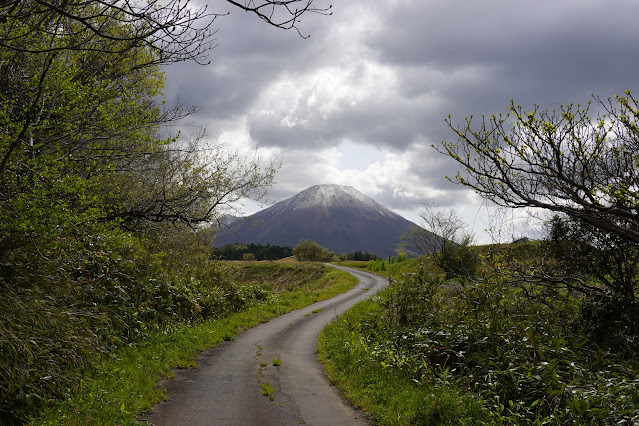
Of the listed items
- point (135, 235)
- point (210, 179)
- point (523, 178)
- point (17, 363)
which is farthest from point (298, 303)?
point (17, 363)

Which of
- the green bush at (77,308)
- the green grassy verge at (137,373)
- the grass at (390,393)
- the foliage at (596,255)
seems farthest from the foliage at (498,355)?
the green bush at (77,308)

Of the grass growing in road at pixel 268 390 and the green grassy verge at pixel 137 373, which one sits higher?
the green grassy verge at pixel 137 373

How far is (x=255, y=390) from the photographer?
9.28m

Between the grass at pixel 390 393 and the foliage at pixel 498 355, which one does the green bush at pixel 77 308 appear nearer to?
the grass at pixel 390 393

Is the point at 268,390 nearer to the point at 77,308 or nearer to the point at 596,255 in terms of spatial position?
the point at 77,308

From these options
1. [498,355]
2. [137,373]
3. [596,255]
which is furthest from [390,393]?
[596,255]

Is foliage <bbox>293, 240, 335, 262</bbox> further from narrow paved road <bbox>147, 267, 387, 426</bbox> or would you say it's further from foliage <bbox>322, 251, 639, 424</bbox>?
foliage <bbox>322, 251, 639, 424</bbox>

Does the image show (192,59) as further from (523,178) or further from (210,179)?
(210,179)

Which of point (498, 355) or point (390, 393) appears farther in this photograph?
point (498, 355)

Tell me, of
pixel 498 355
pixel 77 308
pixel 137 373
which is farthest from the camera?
pixel 77 308

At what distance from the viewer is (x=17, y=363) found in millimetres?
6430

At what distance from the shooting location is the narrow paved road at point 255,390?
764 centimetres

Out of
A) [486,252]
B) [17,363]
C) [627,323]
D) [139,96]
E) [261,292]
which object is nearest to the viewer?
[17,363]

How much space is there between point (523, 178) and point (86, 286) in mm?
11831
